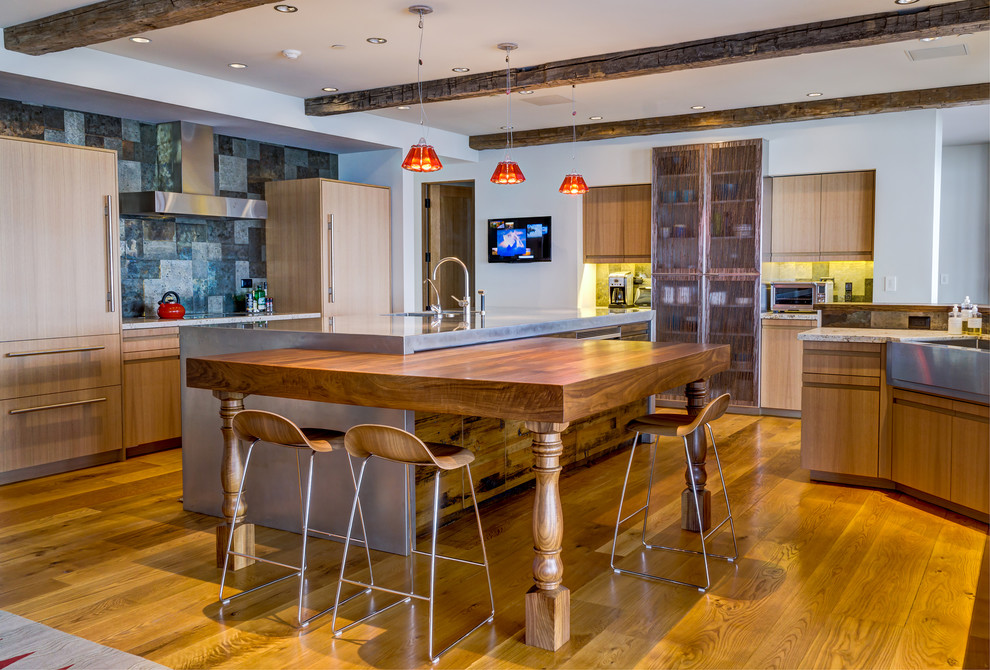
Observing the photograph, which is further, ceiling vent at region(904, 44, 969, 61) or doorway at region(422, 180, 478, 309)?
doorway at region(422, 180, 478, 309)

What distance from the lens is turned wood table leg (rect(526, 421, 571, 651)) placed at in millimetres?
2541

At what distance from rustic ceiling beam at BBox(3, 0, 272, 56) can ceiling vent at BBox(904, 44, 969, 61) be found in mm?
4091

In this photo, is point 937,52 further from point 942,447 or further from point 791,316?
point 942,447

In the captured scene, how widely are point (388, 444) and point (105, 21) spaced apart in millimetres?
3121

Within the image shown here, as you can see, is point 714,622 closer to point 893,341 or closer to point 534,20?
point 893,341

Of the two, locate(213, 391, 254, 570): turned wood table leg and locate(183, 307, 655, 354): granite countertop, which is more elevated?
locate(183, 307, 655, 354): granite countertop

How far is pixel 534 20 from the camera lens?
4.48 meters

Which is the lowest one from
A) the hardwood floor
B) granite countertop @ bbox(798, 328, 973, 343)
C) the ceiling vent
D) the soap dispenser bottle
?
the hardwood floor

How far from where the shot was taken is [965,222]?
859 cm

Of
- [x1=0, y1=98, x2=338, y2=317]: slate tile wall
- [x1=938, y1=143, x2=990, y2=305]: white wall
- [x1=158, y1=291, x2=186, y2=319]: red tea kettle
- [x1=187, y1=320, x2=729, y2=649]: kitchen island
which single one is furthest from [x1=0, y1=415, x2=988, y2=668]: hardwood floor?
[x1=938, y1=143, x2=990, y2=305]: white wall

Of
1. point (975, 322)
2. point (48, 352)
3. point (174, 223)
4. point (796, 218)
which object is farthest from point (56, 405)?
point (796, 218)

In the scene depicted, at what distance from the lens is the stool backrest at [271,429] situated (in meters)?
2.75

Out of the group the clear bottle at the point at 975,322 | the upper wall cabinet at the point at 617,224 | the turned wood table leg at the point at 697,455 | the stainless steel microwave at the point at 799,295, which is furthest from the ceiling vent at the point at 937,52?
the turned wood table leg at the point at 697,455

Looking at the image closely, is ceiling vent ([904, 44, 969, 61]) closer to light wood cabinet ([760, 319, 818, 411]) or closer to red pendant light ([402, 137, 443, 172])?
light wood cabinet ([760, 319, 818, 411])
